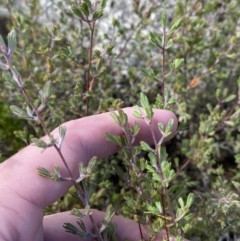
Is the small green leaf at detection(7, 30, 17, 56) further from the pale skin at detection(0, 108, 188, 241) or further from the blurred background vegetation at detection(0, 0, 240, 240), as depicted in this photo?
the blurred background vegetation at detection(0, 0, 240, 240)

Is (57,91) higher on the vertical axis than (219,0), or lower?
lower

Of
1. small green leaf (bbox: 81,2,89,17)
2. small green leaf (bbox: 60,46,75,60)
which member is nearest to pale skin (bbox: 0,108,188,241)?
small green leaf (bbox: 60,46,75,60)

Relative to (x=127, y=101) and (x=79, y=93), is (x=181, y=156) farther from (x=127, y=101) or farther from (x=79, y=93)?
(x=79, y=93)

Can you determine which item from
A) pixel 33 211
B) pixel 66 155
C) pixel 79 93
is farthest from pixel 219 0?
pixel 33 211

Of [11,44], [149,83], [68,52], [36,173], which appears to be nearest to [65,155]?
[36,173]

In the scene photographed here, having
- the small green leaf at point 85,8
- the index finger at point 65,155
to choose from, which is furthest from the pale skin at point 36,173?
the small green leaf at point 85,8

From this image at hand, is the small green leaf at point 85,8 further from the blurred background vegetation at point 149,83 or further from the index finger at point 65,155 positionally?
the blurred background vegetation at point 149,83
